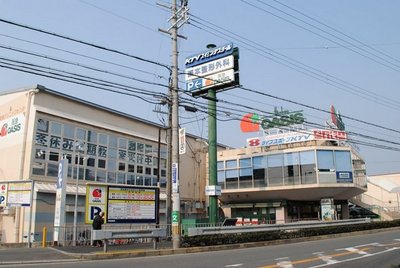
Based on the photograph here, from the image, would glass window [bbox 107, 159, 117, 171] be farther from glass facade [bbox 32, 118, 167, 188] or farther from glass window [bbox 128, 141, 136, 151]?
glass window [bbox 128, 141, 136, 151]

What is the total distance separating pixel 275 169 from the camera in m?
41.8

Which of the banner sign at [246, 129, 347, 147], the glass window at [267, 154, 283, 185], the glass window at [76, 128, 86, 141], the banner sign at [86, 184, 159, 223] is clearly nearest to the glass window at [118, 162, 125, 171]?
the glass window at [76, 128, 86, 141]

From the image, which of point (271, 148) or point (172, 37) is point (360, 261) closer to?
point (172, 37)

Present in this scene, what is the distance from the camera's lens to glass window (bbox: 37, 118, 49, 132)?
27498 mm

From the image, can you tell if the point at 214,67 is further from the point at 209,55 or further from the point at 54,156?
the point at 54,156

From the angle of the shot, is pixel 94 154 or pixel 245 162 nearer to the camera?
pixel 94 154

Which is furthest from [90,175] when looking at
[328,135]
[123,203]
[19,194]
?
[328,135]

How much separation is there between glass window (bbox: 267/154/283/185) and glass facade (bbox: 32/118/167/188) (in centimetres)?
1104

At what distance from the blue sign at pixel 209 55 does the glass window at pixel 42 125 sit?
1537 centimetres

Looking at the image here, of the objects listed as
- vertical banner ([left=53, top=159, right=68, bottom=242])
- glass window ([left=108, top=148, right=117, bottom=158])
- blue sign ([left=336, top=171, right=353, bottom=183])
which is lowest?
vertical banner ([left=53, top=159, right=68, bottom=242])

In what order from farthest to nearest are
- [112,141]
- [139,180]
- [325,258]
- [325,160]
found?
[325,160] < [139,180] < [112,141] < [325,258]

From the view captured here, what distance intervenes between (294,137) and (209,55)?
1202 centimetres

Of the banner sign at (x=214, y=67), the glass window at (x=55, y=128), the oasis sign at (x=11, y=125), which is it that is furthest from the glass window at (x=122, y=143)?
the oasis sign at (x=11, y=125)

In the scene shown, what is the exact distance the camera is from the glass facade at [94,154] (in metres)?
27.7
